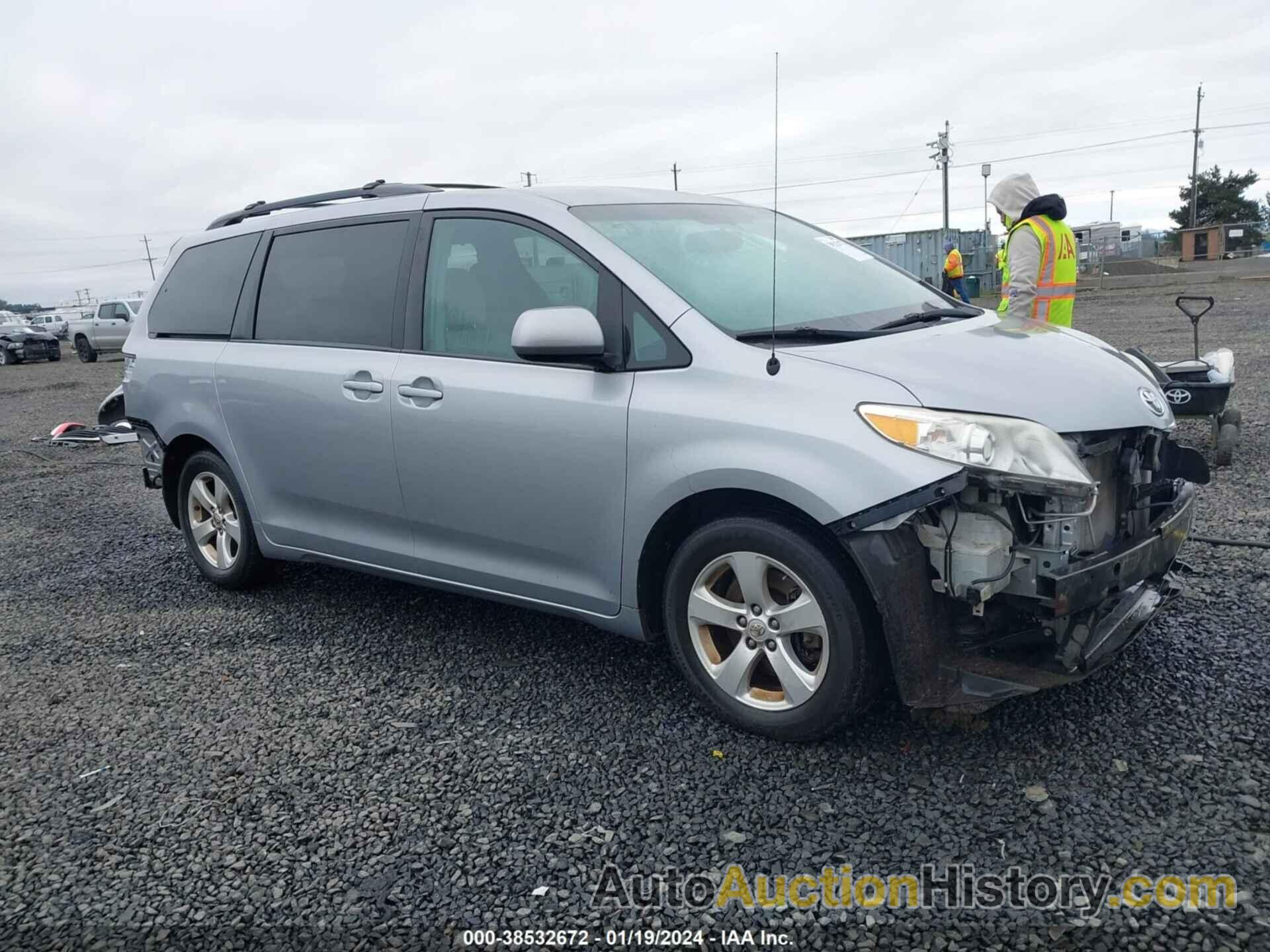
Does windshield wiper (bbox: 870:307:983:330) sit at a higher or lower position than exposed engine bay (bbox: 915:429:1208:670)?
higher

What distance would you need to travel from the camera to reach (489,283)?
3785 millimetres

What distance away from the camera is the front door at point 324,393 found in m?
4.04

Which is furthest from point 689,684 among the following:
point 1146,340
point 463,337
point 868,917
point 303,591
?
point 1146,340

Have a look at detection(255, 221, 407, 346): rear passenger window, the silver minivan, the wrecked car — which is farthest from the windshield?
the wrecked car

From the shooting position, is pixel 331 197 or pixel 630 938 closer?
pixel 630 938

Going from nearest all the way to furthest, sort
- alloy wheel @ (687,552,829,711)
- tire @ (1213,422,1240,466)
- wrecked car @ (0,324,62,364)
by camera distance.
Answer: alloy wheel @ (687,552,829,711), tire @ (1213,422,1240,466), wrecked car @ (0,324,62,364)

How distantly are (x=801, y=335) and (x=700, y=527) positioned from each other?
72cm

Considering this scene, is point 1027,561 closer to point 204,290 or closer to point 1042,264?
point 1042,264

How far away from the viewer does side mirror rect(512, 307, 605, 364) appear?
3189mm

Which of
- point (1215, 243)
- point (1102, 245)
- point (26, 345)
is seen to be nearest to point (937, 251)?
point (1102, 245)

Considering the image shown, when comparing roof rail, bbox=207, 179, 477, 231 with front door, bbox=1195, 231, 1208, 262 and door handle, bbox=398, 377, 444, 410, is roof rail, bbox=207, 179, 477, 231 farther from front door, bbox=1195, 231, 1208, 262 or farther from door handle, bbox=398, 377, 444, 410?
front door, bbox=1195, 231, 1208, 262

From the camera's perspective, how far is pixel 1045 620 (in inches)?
108

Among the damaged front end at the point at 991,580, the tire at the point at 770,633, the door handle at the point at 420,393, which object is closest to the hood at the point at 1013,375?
the damaged front end at the point at 991,580

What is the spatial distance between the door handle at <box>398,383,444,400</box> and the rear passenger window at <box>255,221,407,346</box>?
275 millimetres
